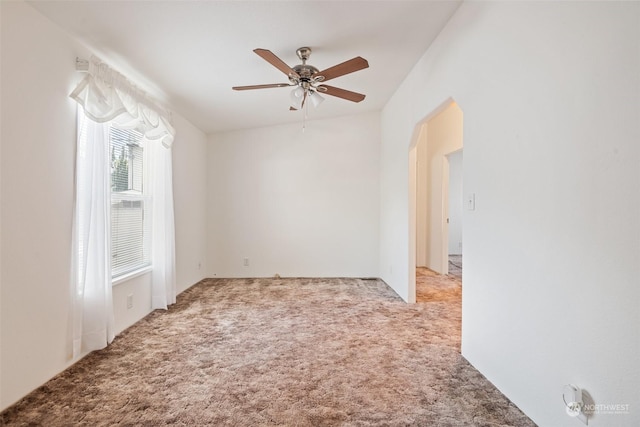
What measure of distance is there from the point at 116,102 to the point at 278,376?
2.48 metres

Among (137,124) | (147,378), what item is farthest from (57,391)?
(137,124)

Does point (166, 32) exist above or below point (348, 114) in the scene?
A: below

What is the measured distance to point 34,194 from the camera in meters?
1.87

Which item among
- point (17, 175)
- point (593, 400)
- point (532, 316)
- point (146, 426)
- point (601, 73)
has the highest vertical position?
point (601, 73)

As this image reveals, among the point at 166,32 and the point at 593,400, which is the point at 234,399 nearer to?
the point at 593,400

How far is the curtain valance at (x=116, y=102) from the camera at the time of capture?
7.14 ft

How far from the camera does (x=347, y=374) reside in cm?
206

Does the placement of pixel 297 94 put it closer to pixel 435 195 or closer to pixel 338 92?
pixel 338 92

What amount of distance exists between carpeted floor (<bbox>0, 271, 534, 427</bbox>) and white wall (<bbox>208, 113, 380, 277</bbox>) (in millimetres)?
1675

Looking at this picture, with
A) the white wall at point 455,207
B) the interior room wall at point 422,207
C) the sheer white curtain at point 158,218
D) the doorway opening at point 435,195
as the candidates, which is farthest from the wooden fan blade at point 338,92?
the white wall at point 455,207

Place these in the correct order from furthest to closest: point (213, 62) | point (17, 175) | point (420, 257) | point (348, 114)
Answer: point (420, 257)
point (348, 114)
point (213, 62)
point (17, 175)

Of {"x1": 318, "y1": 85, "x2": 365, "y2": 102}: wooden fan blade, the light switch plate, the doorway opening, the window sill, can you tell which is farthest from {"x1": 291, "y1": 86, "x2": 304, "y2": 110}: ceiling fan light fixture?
the doorway opening

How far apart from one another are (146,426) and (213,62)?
2.72 m

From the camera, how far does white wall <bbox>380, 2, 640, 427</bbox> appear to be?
3.70 feet
